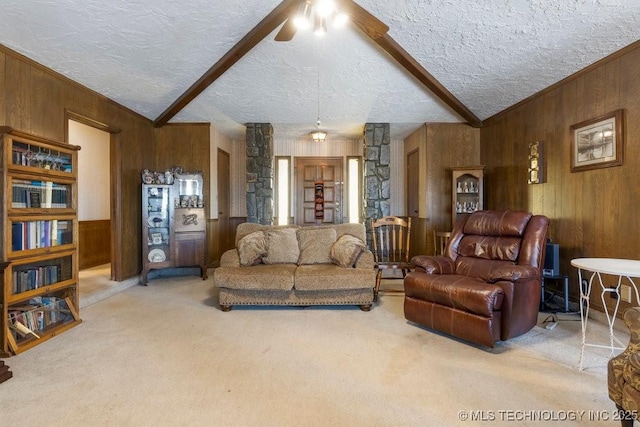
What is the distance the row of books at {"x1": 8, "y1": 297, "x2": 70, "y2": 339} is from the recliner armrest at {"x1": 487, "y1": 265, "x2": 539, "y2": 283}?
12.4ft

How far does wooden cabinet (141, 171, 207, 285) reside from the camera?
14.9 ft

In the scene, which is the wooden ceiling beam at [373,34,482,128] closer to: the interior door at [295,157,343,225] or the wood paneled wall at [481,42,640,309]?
the wood paneled wall at [481,42,640,309]

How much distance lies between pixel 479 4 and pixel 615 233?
2.47m

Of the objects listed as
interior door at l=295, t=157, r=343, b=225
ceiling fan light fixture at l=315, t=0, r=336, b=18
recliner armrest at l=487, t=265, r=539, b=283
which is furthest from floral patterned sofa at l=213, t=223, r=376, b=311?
interior door at l=295, t=157, r=343, b=225

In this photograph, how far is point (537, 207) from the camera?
3996 millimetres

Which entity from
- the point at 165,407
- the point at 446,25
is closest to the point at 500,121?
the point at 446,25

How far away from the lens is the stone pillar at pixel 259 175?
5570 millimetres

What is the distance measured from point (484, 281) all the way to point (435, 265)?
1.45 feet

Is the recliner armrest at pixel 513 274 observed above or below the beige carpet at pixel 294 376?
above

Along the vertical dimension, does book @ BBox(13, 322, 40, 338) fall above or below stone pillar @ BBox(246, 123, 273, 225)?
below

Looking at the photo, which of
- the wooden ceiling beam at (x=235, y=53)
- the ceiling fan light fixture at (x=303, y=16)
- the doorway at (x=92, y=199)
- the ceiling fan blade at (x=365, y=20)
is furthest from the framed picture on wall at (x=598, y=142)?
the doorway at (x=92, y=199)

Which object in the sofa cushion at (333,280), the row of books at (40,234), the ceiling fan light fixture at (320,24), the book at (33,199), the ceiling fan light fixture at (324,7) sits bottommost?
the sofa cushion at (333,280)

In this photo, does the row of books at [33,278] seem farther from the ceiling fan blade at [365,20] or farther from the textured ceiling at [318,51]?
the ceiling fan blade at [365,20]

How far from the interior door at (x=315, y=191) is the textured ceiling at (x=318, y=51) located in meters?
1.87
